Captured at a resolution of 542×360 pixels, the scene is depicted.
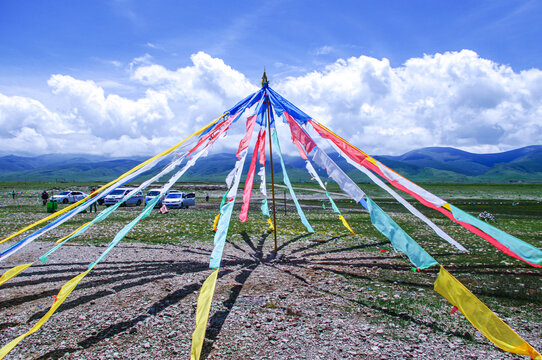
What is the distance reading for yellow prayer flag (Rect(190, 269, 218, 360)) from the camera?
477cm

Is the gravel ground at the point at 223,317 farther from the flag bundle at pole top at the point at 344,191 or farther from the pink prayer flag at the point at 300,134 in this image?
the pink prayer flag at the point at 300,134

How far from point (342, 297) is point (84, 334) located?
223 inches

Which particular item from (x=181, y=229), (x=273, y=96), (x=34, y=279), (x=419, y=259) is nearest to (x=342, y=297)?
(x=419, y=259)

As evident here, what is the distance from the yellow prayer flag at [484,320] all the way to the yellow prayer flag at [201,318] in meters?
4.07

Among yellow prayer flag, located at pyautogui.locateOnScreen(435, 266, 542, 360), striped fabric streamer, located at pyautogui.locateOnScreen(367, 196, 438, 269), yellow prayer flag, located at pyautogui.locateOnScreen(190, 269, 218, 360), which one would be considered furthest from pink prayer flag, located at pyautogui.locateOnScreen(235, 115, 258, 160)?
yellow prayer flag, located at pyautogui.locateOnScreen(435, 266, 542, 360)

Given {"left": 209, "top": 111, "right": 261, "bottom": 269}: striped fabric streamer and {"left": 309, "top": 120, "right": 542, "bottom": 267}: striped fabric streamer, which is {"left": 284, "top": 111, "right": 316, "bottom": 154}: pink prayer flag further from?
{"left": 209, "top": 111, "right": 261, "bottom": 269}: striped fabric streamer

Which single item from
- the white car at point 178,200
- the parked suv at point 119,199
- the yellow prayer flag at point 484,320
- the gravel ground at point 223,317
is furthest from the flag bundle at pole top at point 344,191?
the parked suv at point 119,199

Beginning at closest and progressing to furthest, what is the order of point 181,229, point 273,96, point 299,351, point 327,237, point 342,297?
point 299,351 → point 342,297 → point 273,96 → point 327,237 → point 181,229

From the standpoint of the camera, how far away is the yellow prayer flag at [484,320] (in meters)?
4.46

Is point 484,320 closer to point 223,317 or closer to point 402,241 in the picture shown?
point 402,241

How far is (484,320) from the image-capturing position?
4863mm

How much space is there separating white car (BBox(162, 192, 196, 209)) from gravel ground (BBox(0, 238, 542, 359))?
72.8 feet

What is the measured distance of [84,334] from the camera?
5992 millimetres

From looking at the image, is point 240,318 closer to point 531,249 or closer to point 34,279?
point 531,249
